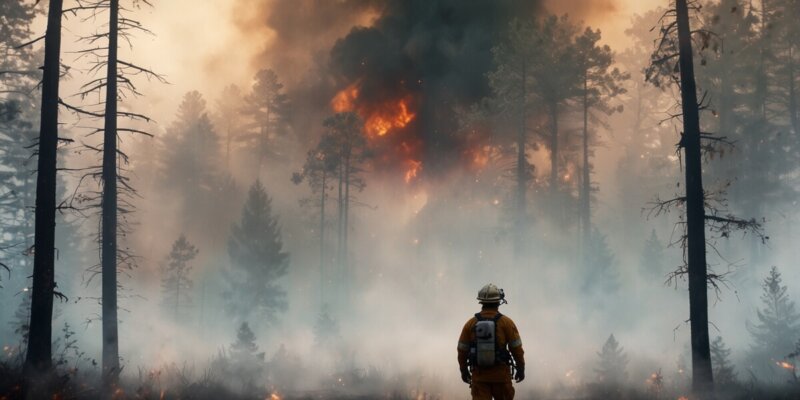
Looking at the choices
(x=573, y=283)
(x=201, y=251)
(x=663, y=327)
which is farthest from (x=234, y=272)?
(x=663, y=327)

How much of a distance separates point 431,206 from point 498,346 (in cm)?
3378

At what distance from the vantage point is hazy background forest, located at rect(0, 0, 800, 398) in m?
21.1

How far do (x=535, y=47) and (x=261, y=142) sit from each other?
27714mm

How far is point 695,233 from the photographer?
12.6 metres

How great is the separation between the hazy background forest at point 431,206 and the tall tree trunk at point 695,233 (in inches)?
63.1

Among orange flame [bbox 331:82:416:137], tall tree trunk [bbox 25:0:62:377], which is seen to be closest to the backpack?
tall tree trunk [bbox 25:0:62:377]

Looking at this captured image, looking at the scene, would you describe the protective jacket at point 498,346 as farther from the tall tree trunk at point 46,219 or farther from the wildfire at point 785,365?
the wildfire at point 785,365

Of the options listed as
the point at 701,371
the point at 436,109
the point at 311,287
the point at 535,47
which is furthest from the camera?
the point at 311,287

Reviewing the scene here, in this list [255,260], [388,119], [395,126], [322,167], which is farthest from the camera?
[388,119]

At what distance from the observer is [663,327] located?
25.5 m

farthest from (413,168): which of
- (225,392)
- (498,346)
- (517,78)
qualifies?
(498,346)

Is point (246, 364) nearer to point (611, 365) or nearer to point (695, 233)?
point (611, 365)

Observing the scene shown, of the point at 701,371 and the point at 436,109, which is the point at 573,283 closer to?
the point at 436,109

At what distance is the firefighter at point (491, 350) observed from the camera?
755 centimetres
